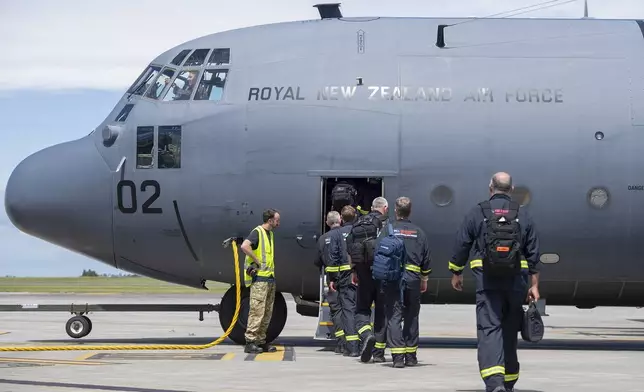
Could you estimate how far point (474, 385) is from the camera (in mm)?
13117

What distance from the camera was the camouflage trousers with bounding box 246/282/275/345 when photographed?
1734 cm

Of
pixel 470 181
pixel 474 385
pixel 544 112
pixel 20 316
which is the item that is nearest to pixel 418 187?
pixel 470 181

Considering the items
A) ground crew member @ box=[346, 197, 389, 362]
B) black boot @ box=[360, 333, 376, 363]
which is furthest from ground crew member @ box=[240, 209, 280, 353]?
black boot @ box=[360, 333, 376, 363]

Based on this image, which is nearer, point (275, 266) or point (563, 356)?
point (563, 356)

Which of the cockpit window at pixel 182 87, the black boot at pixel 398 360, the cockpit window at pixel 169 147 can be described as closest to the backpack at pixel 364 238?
the black boot at pixel 398 360

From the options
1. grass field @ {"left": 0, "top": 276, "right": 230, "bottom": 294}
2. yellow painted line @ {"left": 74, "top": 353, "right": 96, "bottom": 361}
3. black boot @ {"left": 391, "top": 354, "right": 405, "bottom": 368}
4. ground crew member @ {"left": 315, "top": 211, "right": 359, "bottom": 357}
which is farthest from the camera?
grass field @ {"left": 0, "top": 276, "right": 230, "bottom": 294}

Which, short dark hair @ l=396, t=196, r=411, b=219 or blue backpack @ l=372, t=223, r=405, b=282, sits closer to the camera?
blue backpack @ l=372, t=223, r=405, b=282

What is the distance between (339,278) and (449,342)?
4.10 m

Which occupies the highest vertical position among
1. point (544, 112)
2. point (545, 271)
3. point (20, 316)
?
point (544, 112)

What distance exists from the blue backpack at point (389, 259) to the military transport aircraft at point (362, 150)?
249 cm

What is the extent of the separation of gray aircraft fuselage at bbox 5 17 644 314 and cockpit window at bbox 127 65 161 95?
1.13 ft

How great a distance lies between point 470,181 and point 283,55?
139 inches

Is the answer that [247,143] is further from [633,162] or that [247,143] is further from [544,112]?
[633,162]

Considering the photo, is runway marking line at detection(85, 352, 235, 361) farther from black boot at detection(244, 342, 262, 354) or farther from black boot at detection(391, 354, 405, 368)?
black boot at detection(391, 354, 405, 368)
